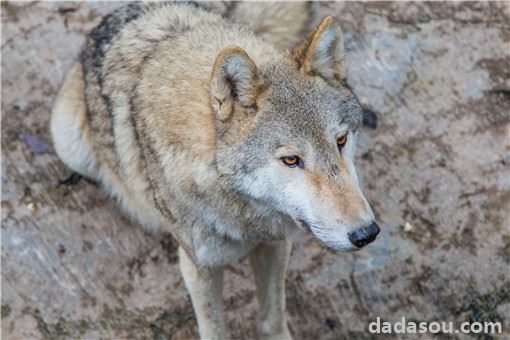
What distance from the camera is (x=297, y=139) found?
4141mm

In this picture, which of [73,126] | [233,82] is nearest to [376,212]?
[233,82]

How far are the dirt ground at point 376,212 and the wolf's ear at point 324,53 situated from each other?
1.87 m

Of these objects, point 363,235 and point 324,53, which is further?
point 324,53

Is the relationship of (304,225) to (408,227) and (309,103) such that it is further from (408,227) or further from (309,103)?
(408,227)

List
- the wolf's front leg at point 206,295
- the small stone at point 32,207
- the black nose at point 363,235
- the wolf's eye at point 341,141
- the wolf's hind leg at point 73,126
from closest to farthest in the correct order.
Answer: the black nose at point 363,235 → the wolf's eye at point 341,141 → the wolf's front leg at point 206,295 → the wolf's hind leg at point 73,126 → the small stone at point 32,207

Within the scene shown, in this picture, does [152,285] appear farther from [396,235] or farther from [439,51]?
[439,51]

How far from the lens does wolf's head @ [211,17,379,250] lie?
4051 mm

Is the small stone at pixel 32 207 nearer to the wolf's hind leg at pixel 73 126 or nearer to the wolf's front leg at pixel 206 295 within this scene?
the wolf's hind leg at pixel 73 126

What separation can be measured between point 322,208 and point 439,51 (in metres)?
3.14

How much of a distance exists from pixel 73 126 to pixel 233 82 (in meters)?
2.20

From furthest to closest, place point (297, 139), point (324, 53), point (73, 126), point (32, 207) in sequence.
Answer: point (32, 207) → point (73, 126) → point (324, 53) → point (297, 139)

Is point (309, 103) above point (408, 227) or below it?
above

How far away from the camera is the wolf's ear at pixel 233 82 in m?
4.05

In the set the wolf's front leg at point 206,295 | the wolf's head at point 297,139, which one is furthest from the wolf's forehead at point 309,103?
the wolf's front leg at point 206,295
